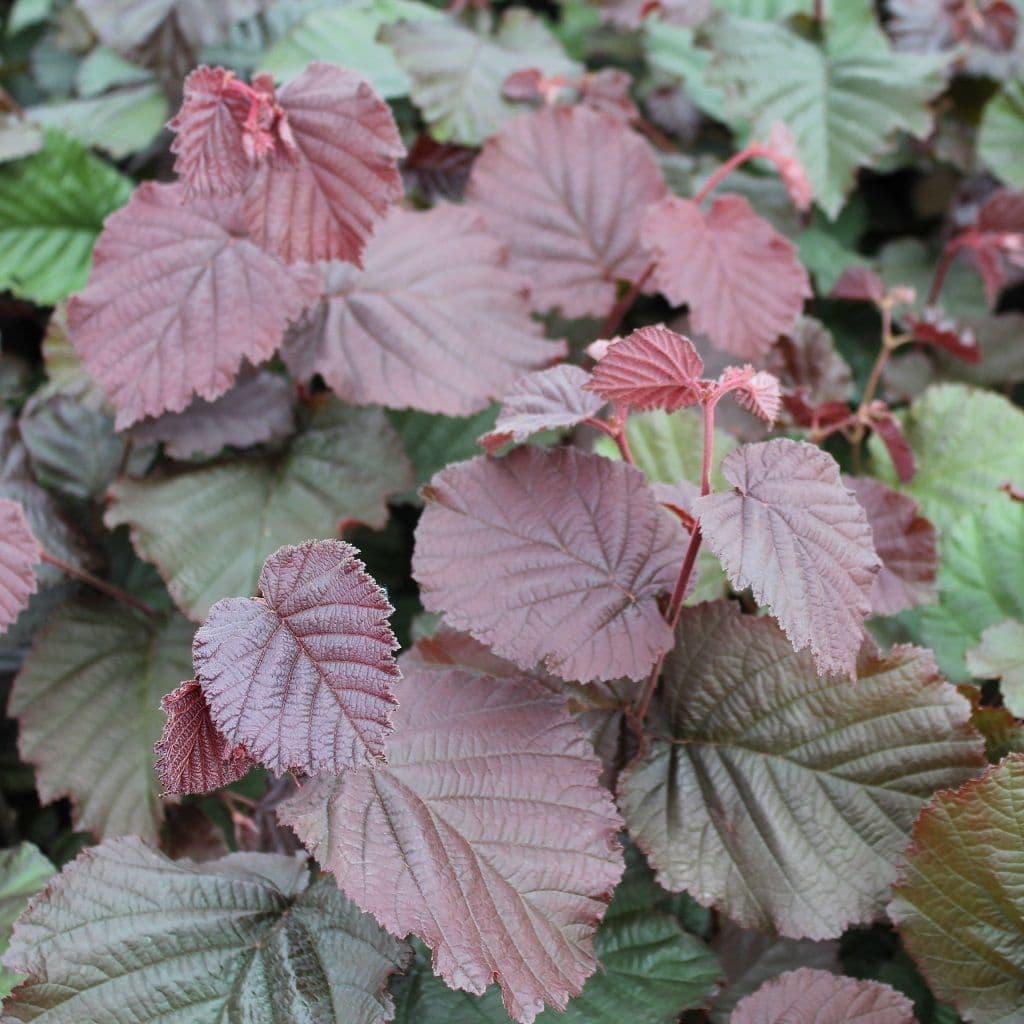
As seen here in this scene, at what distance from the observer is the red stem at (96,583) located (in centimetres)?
103

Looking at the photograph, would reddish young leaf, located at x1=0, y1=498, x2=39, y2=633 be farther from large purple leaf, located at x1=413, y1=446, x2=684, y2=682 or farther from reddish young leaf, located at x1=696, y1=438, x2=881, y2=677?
reddish young leaf, located at x1=696, y1=438, x2=881, y2=677

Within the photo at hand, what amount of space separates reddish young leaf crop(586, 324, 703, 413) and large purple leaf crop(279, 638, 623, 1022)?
24cm

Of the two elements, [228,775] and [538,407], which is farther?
[538,407]

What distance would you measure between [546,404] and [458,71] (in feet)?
2.75

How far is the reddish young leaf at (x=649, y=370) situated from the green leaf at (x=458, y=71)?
2.59 ft

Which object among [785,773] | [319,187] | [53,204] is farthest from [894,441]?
[53,204]

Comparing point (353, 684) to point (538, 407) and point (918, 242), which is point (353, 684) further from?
point (918, 242)

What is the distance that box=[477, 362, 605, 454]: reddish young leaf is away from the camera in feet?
2.68

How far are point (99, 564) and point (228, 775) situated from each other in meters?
0.52

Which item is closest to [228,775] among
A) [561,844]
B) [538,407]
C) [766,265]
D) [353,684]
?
[353,684]

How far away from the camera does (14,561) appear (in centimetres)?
86

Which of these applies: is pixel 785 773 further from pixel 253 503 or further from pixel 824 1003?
pixel 253 503

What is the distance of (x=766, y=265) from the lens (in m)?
1.17

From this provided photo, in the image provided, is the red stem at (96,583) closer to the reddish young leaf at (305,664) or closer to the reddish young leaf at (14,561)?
the reddish young leaf at (14,561)
